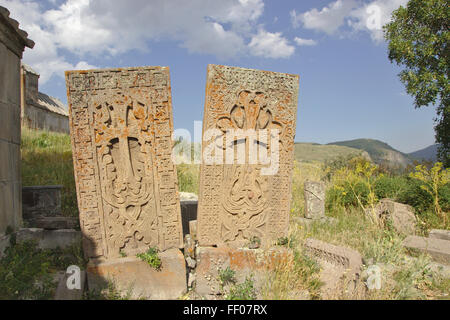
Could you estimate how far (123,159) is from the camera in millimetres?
3688

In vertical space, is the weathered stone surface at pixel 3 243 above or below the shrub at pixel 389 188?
below

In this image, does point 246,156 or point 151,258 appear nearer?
point 151,258

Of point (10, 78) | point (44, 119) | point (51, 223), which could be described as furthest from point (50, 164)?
point (44, 119)

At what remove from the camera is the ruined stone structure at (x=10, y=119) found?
3.94m

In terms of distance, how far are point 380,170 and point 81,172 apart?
1017 cm

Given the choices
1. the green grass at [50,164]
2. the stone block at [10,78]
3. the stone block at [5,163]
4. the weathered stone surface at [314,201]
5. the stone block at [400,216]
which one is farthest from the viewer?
the weathered stone surface at [314,201]

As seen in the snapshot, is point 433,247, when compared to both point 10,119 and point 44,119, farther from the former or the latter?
point 44,119

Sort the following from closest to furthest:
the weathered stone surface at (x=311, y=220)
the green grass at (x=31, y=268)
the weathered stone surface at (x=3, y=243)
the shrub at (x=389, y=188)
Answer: the green grass at (x=31, y=268)
the weathered stone surface at (x=3, y=243)
the weathered stone surface at (x=311, y=220)
the shrub at (x=389, y=188)

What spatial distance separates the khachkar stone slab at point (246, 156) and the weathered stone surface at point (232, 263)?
0.22 m

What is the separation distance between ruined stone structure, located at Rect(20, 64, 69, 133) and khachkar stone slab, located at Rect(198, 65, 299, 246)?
1229cm

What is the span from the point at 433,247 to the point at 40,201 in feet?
19.3

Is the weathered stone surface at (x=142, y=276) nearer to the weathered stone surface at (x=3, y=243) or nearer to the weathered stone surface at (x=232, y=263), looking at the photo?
the weathered stone surface at (x=232, y=263)

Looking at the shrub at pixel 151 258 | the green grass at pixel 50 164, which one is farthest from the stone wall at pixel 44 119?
the shrub at pixel 151 258
